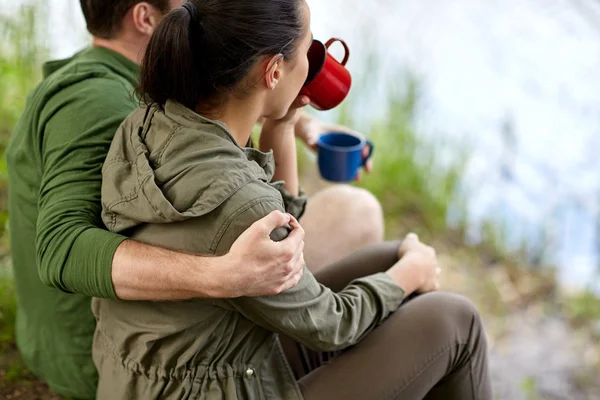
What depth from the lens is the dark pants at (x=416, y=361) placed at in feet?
5.01

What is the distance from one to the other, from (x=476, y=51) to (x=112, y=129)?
9.73 ft

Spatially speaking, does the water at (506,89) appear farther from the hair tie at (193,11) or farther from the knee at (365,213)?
the hair tie at (193,11)

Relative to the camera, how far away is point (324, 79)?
1680 millimetres

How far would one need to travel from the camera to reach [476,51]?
4.11 m

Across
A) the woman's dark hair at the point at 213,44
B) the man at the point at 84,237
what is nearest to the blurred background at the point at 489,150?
the man at the point at 84,237

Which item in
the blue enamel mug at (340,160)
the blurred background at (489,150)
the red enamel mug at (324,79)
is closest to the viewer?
the red enamel mug at (324,79)

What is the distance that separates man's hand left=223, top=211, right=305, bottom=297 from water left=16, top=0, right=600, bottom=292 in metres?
1.80

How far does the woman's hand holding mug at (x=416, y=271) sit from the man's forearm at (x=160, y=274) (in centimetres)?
54

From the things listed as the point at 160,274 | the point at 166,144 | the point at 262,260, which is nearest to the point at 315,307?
the point at 262,260

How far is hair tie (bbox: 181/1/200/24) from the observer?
135 cm

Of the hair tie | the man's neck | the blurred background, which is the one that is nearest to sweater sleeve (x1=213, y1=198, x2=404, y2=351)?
the hair tie

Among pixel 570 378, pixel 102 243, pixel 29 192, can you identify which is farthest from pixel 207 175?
pixel 570 378

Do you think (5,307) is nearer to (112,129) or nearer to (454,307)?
(112,129)

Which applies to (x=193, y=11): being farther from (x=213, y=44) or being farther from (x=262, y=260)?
(x=262, y=260)
